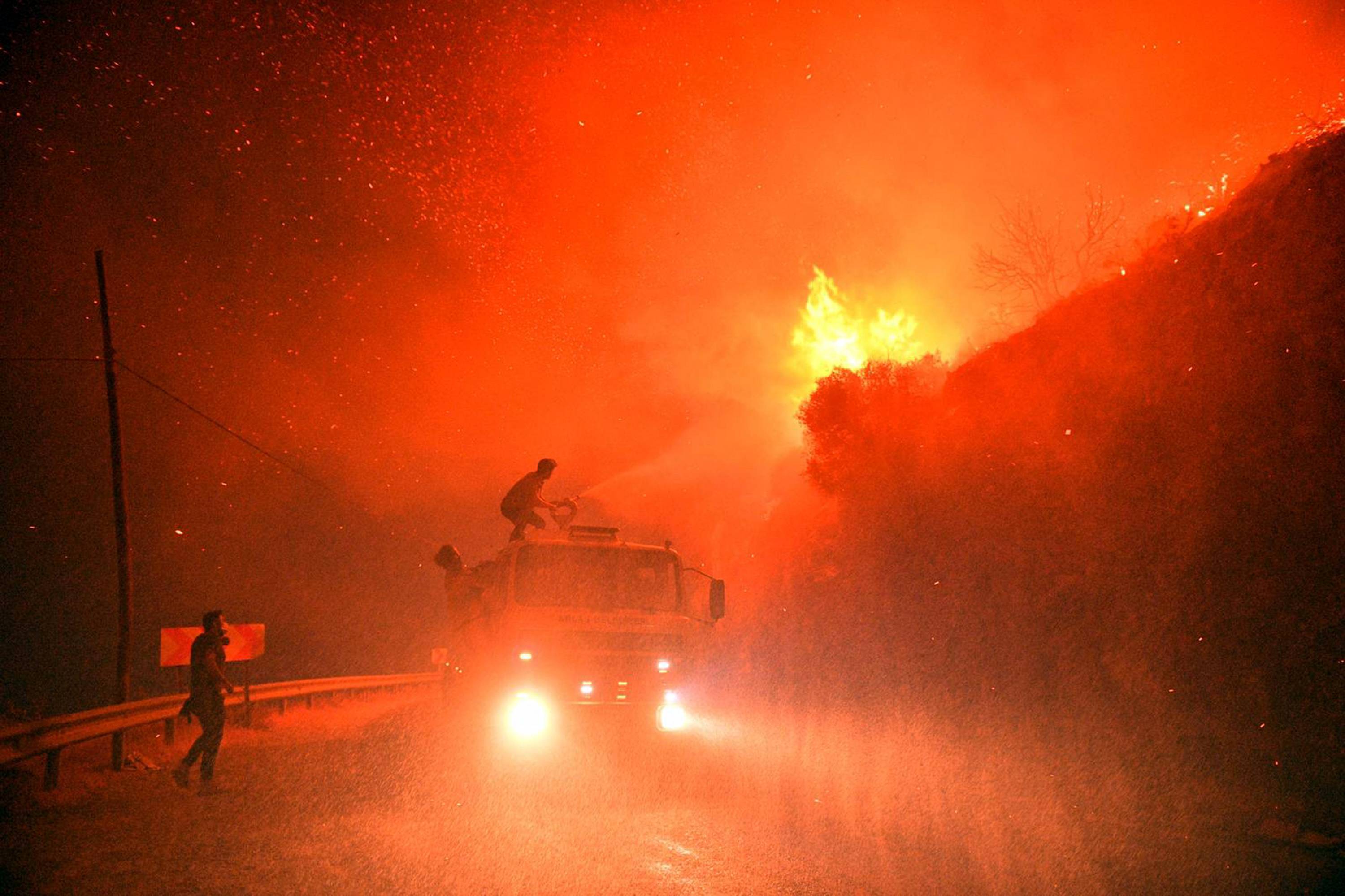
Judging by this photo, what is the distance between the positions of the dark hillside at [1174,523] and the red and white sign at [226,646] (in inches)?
459

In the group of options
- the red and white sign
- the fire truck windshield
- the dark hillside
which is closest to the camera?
the dark hillside

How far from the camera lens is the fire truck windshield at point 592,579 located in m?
10.6

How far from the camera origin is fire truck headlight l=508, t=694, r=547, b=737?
967 cm

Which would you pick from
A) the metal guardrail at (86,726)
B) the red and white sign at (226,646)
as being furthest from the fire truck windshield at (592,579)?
the red and white sign at (226,646)

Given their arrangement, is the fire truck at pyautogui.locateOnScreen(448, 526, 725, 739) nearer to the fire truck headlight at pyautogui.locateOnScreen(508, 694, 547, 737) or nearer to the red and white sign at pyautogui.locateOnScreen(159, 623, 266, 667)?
the fire truck headlight at pyautogui.locateOnScreen(508, 694, 547, 737)

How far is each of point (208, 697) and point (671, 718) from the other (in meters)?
5.37

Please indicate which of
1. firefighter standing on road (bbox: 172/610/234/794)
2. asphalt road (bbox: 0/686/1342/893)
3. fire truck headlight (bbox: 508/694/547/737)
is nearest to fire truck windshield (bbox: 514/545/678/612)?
fire truck headlight (bbox: 508/694/547/737)

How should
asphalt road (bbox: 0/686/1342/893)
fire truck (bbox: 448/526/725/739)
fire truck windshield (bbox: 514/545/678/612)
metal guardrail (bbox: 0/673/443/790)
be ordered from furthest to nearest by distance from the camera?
fire truck windshield (bbox: 514/545/678/612)
fire truck (bbox: 448/526/725/739)
metal guardrail (bbox: 0/673/443/790)
asphalt road (bbox: 0/686/1342/893)

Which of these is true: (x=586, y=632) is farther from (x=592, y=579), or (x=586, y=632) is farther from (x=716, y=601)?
(x=716, y=601)

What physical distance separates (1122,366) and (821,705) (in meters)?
8.30

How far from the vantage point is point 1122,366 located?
1309 centimetres

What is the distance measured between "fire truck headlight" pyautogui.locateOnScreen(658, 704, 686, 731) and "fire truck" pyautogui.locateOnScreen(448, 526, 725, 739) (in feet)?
0.04

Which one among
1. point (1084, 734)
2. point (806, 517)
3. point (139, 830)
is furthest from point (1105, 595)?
point (806, 517)

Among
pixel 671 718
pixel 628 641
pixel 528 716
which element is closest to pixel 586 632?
pixel 628 641
